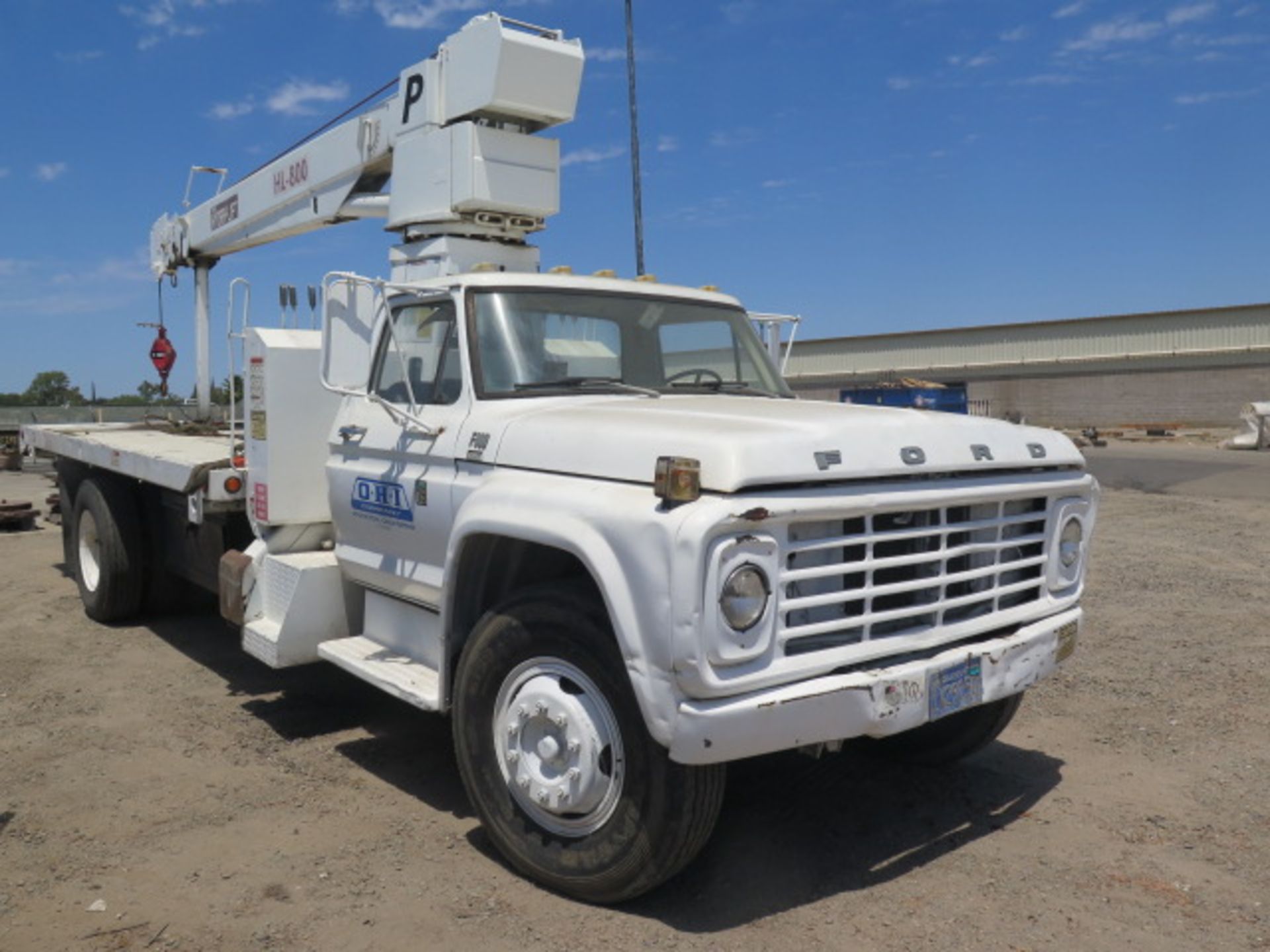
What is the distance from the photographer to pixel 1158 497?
15234 mm

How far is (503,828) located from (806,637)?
1.28 metres

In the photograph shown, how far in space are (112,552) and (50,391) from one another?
4921 centimetres

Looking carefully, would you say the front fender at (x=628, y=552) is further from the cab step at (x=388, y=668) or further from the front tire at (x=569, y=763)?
the cab step at (x=388, y=668)

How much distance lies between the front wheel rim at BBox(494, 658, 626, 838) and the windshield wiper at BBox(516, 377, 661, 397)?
1293mm

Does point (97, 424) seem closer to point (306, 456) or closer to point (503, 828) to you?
point (306, 456)

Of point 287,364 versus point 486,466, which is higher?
point 287,364

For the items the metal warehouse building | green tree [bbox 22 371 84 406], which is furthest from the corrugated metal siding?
green tree [bbox 22 371 84 406]

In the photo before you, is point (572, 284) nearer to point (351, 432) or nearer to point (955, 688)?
point (351, 432)

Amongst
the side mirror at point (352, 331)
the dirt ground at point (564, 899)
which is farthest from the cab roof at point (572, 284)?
the dirt ground at point (564, 899)

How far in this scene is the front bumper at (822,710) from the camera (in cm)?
311

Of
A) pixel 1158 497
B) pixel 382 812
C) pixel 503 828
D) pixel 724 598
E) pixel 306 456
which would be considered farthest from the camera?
pixel 1158 497

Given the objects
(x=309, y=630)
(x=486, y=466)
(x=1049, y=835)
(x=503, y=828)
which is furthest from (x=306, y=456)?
(x=1049, y=835)

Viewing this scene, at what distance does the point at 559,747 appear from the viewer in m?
3.58

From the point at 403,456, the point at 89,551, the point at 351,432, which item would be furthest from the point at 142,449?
the point at 403,456
